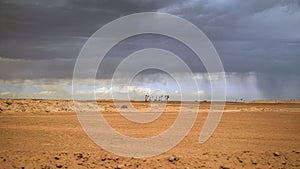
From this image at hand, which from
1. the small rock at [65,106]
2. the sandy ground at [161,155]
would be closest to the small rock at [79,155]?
the sandy ground at [161,155]

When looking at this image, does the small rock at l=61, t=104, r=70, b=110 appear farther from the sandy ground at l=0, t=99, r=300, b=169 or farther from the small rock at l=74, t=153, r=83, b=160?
the small rock at l=74, t=153, r=83, b=160

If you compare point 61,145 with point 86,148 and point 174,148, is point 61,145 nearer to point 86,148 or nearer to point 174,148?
point 86,148

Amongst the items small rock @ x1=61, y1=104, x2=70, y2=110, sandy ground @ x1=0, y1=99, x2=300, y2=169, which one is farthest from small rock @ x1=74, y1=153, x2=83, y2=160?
small rock @ x1=61, y1=104, x2=70, y2=110

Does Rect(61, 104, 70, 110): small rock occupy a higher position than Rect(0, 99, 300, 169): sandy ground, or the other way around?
Rect(61, 104, 70, 110): small rock

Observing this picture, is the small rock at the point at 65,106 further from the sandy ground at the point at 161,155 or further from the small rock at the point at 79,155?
the small rock at the point at 79,155

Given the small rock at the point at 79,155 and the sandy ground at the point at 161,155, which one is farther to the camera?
the small rock at the point at 79,155

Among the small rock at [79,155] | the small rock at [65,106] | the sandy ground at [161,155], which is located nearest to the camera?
the sandy ground at [161,155]

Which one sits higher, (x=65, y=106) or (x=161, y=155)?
(x=65, y=106)

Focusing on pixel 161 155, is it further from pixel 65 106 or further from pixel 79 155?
pixel 65 106

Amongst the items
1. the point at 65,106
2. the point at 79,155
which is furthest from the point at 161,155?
the point at 65,106

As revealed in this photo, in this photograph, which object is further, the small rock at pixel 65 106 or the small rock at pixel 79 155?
the small rock at pixel 65 106

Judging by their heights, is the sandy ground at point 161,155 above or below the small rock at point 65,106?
below

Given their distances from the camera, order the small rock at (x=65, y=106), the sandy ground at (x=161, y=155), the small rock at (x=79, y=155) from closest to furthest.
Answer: the sandy ground at (x=161, y=155), the small rock at (x=79, y=155), the small rock at (x=65, y=106)

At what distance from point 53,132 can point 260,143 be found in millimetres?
11695
